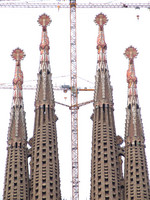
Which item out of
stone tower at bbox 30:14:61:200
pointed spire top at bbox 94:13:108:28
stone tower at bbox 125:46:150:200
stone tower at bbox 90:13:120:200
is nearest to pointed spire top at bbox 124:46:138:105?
stone tower at bbox 125:46:150:200

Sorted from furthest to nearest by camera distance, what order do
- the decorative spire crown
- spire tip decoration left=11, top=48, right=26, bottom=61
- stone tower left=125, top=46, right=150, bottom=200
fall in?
spire tip decoration left=11, top=48, right=26, bottom=61 → the decorative spire crown → stone tower left=125, top=46, right=150, bottom=200

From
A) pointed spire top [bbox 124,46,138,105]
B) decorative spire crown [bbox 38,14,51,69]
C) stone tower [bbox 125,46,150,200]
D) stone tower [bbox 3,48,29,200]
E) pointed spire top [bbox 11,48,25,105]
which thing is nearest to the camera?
stone tower [bbox 125,46,150,200]

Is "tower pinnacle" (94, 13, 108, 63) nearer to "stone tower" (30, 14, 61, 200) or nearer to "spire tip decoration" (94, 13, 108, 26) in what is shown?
"spire tip decoration" (94, 13, 108, 26)

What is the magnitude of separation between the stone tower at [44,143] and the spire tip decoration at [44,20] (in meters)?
4.29

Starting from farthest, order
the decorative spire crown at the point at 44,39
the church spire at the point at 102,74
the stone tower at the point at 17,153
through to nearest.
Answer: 1. the decorative spire crown at the point at 44,39
2. the church spire at the point at 102,74
3. the stone tower at the point at 17,153

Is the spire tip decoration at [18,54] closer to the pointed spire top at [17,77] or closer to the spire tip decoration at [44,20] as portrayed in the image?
the pointed spire top at [17,77]

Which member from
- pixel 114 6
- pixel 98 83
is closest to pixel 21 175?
pixel 98 83

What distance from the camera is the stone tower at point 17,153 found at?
136 metres

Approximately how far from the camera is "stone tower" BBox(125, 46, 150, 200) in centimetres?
13388

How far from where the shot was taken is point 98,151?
13825 cm

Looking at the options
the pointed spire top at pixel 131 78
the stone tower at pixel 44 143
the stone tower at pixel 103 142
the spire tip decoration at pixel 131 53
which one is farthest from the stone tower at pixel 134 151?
the stone tower at pixel 44 143

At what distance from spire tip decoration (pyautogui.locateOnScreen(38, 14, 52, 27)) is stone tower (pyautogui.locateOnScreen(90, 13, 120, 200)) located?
10868 millimetres

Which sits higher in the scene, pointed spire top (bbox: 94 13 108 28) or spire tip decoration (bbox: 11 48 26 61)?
pointed spire top (bbox: 94 13 108 28)

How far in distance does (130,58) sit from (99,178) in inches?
1022
